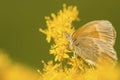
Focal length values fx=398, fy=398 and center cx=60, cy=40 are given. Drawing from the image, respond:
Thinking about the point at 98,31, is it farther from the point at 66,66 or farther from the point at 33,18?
the point at 33,18

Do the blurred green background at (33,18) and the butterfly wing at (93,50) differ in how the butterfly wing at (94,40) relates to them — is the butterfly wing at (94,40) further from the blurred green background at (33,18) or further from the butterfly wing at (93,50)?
the blurred green background at (33,18)

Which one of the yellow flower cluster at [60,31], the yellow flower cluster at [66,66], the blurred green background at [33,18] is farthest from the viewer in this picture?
the blurred green background at [33,18]

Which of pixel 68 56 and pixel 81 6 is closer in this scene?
pixel 68 56

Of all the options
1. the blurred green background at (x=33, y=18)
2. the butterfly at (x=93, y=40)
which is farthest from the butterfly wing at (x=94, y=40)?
the blurred green background at (x=33, y=18)

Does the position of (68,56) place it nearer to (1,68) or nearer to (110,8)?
(1,68)

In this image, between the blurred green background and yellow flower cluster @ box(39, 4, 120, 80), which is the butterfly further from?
the blurred green background

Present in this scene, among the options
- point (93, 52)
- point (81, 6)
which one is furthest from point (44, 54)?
point (93, 52)

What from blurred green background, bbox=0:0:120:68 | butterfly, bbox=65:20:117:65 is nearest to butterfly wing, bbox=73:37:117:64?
butterfly, bbox=65:20:117:65
